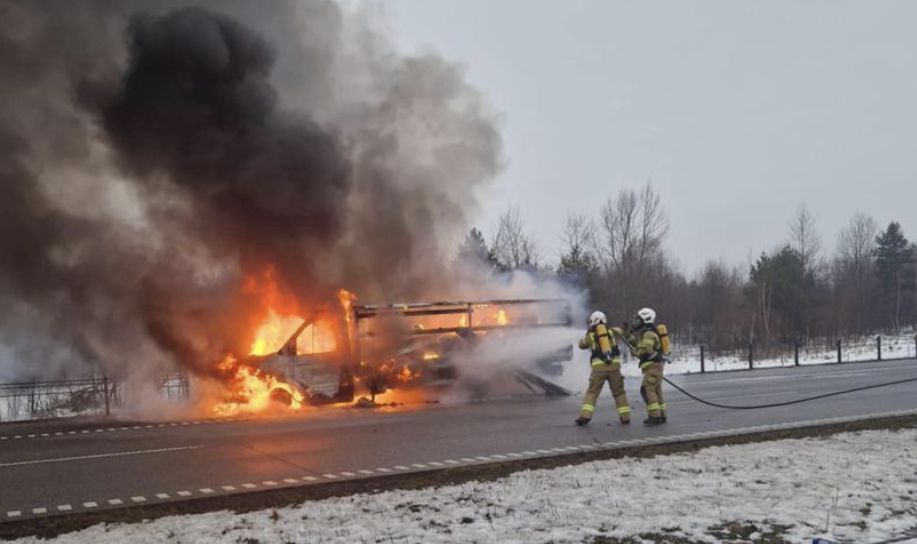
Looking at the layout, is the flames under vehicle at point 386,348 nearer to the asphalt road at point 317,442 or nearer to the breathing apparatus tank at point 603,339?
the asphalt road at point 317,442

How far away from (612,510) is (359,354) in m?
8.57

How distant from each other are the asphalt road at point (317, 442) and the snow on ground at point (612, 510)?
57.9 inches

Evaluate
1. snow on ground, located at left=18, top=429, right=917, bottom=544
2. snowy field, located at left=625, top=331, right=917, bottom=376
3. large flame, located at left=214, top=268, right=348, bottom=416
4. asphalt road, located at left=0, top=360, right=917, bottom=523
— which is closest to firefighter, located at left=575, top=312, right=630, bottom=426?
asphalt road, located at left=0, top=360, right=917, bottom=523

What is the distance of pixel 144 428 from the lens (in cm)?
1205

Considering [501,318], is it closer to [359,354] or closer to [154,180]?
[359,354]

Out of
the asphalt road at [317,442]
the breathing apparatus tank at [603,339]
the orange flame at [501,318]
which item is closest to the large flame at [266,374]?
the asphalt road at [317,442]

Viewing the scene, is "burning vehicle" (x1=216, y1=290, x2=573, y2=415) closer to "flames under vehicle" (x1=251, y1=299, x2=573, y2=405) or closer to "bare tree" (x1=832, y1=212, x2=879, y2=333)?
"flames under vehicle" (x1=251, y1=299, x2=573, y2=405)

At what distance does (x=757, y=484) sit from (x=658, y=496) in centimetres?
95

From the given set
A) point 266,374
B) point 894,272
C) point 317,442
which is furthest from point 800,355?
point 894,272

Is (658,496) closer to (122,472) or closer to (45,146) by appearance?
(122,472)

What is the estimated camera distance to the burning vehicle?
45.5ft

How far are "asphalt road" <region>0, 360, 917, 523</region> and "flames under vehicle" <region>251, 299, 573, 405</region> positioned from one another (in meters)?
0.79

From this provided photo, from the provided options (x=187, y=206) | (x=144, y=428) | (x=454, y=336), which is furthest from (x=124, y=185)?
(x=454, y=336)

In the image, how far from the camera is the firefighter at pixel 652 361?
36.0ft
